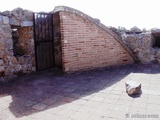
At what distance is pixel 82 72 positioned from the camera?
6188 mm

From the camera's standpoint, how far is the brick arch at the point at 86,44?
5.87 metres

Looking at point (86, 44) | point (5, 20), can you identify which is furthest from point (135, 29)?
point (5, 20)

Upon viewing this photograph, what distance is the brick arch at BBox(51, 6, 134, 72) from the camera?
19.3 ft

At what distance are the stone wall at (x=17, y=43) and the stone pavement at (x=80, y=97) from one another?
491mm

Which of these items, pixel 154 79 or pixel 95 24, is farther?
pixel 95 24

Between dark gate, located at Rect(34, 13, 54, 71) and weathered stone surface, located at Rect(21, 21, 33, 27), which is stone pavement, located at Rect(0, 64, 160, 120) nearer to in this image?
dark gate, located at Rect(34, 13, 54, 71)

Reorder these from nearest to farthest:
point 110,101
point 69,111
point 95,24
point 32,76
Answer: point 69,111 → point 110,101 → point 32,76 → point 95,24

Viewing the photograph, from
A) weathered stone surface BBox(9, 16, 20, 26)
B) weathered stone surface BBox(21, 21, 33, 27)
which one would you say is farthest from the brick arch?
weathered stone surface BBox(9, 16, 20, 26)

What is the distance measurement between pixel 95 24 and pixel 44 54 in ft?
7.49

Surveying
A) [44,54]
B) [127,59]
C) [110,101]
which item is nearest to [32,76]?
[44,54]

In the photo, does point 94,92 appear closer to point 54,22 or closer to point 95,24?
point 95,24

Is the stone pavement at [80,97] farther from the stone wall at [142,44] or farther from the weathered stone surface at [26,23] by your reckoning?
the weathered stone surface at [26,23]

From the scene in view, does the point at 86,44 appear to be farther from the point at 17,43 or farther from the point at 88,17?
the point at 17,43

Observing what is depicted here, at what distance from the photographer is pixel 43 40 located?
6402 millimetres
